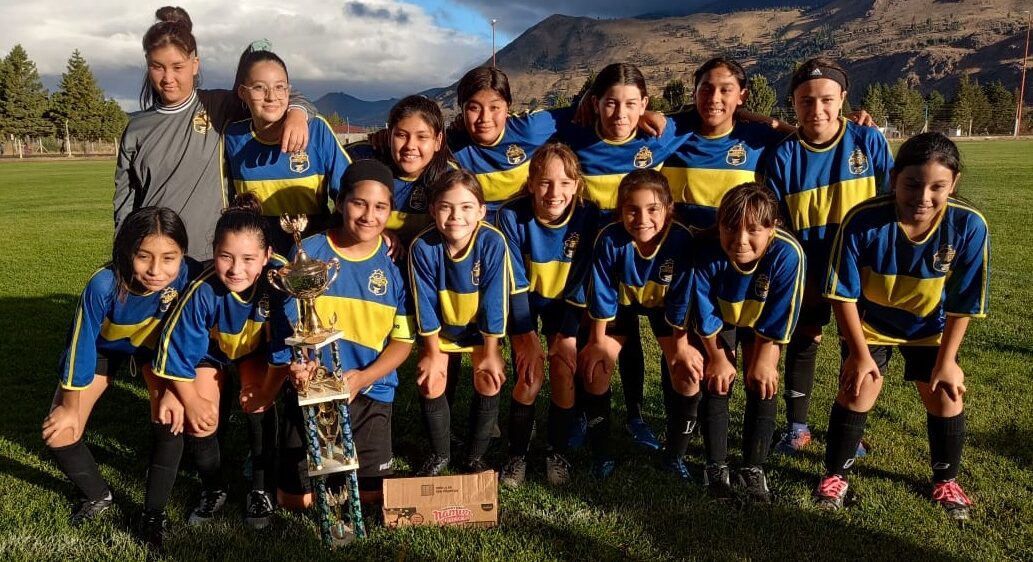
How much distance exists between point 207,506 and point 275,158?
1604mm

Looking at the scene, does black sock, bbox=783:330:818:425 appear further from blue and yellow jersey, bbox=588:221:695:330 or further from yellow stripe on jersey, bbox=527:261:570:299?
yellow stripe on jersey, bbox=527:261:570:299

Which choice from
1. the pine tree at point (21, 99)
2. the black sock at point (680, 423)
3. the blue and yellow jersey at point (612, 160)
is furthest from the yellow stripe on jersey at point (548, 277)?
the pine tree at point (21, 99)

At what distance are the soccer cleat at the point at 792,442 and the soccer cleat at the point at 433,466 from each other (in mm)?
1711

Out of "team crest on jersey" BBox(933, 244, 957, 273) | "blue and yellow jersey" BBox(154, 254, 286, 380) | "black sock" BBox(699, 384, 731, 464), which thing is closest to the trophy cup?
"blue and yellow jersey" BBox(154, 254, 286, 380)

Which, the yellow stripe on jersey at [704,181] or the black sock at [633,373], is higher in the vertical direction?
the yellow stripe on jersey at [704,181]

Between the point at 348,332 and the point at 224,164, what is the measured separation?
45.2 inches

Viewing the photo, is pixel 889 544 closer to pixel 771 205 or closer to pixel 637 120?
pixel 771 205

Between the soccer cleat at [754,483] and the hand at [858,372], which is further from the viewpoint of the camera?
the soccer cleat at [754,483]

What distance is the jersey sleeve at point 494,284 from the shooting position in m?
3.11

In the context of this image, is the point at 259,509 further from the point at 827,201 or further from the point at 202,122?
the point at 827,201

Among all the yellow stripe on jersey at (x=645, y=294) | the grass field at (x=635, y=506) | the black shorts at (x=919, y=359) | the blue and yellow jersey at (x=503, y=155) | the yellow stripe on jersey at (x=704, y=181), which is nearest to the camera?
the grass field at (x=635, y=506)

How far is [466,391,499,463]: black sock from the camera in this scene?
3.27 meters

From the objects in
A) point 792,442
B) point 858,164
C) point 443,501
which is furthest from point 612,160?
point 443,501

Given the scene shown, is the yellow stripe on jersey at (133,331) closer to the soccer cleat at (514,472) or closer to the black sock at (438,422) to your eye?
the black sock at (438,422)
